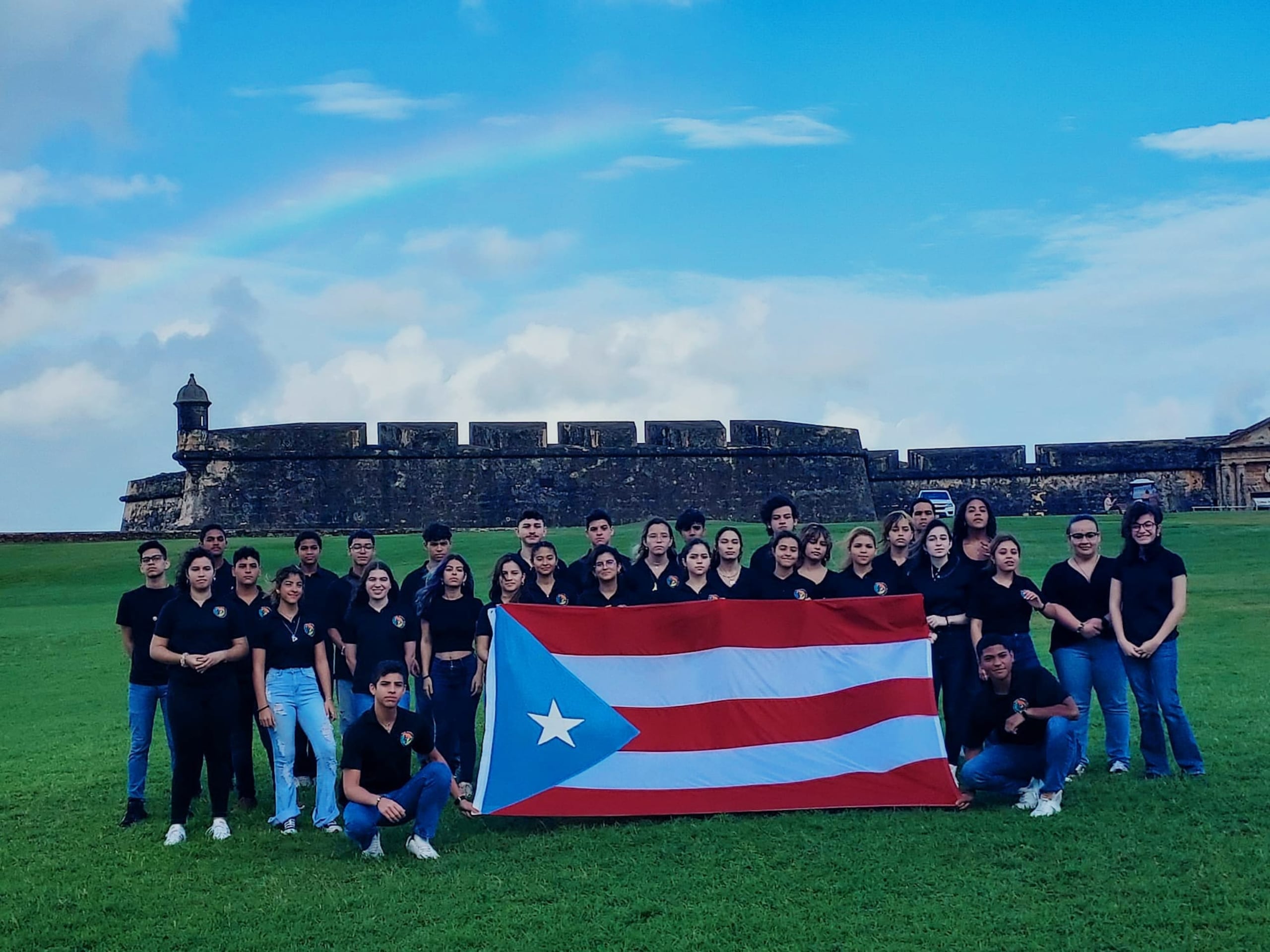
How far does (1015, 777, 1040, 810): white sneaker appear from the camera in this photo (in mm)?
5539

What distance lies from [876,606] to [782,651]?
0.51m

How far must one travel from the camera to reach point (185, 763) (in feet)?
18.6

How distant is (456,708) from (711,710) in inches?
49.6

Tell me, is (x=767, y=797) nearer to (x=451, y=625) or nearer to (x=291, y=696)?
(x=451, y=625)

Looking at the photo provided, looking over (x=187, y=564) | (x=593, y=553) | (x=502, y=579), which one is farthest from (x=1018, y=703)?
(x=187, y=564)

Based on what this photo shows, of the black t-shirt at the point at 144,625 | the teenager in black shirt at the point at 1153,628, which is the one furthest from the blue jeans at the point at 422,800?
the teenager in black shirt at the point at 1153,628

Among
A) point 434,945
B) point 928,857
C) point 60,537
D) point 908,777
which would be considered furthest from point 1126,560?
point 60,537

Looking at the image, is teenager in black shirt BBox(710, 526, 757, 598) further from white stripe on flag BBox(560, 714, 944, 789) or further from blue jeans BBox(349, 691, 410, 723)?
blue jeans BBox(349, 691, 410, 723)

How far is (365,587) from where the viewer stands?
6.19m

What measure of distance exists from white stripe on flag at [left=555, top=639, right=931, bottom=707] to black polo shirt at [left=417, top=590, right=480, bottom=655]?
51cm

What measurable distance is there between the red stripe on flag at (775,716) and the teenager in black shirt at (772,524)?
74 centimetres

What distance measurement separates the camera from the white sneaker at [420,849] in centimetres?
514

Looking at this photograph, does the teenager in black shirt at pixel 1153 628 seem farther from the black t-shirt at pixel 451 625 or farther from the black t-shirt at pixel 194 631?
the black t-shirt at pixel 194 631

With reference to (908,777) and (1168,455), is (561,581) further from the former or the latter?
(1168,455)
